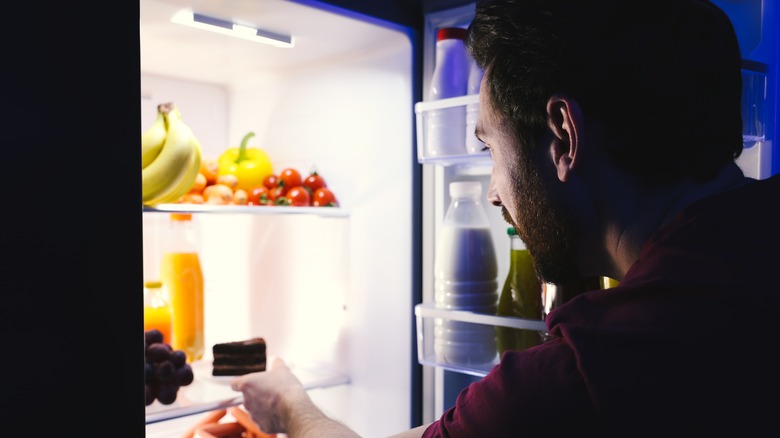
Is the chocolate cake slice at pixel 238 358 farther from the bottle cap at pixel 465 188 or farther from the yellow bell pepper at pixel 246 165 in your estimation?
the bottle cap at pixel 465 188

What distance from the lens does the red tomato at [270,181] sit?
1929 mm

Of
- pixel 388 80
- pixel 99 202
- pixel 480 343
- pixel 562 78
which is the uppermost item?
pixel 388 80

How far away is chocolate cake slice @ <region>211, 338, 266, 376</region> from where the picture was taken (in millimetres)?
1627

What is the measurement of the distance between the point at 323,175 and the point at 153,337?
0.62 metres

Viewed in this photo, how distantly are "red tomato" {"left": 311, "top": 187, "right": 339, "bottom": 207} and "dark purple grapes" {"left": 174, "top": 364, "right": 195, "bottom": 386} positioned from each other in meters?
0.53

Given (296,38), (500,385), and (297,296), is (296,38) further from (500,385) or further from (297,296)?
(500,385)

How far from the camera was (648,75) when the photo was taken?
2.68 feet

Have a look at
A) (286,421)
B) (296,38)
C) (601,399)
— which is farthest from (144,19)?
(601,399)

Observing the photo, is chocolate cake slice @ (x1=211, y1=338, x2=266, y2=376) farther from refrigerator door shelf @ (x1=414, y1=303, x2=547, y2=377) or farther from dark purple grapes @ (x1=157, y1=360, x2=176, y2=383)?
refrigerator door shelf @ (x1=414, y1=303, x2=547, y2=377)

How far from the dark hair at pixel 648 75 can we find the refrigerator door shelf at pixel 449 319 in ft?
1.60

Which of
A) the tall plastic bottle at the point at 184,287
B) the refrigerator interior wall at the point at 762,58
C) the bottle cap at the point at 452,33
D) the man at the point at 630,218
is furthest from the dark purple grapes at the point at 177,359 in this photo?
the refrigerator interior wall at the point at 762,58

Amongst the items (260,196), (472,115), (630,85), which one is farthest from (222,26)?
(630,85)

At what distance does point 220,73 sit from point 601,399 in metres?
1.55

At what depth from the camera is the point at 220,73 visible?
6.35 feet
